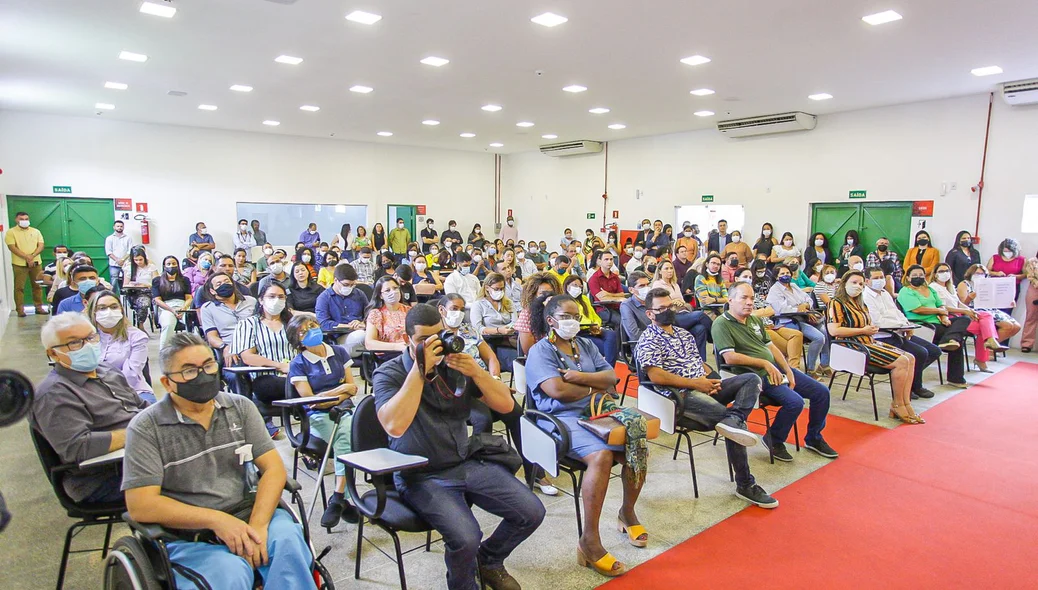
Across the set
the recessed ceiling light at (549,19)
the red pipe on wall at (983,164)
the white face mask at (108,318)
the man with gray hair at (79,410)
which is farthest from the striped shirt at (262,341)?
the red pipe on wall at (983,164)

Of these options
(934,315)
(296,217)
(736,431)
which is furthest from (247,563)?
(296,217)

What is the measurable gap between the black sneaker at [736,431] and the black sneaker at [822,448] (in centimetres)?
100

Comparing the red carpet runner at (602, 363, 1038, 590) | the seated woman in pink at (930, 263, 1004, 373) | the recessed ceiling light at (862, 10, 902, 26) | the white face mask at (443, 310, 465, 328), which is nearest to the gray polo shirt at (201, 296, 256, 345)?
the white face mask at (443, 310, 465, 328)

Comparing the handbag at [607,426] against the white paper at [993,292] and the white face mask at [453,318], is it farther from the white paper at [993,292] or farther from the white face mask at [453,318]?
the white paper at [993,292]

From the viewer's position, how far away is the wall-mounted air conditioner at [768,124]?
10984 millimetres

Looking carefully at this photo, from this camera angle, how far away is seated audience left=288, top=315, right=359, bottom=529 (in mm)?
3232

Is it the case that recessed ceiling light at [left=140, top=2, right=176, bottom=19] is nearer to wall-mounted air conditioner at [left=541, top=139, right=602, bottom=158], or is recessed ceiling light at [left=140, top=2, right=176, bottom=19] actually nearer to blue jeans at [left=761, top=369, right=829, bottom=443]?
blue jeans at [left=761, top=369, right=829, bottom=443]

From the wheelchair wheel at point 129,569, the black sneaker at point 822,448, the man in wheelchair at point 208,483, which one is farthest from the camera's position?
the black sneaker at point 822,448

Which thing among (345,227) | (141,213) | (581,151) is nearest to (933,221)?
(581,151)

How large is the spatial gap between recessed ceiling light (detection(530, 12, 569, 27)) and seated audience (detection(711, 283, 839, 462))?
3.27 m

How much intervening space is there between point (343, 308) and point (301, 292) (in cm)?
96

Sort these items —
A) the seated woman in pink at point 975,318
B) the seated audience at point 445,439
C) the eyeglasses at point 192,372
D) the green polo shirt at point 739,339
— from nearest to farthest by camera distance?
the eyeglasses at point 192,372
the seated audience at point 445,439
the green polo shirt at point 739,339
the seated woman in pink at point 975,318

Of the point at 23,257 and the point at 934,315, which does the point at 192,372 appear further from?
the point at 23,257

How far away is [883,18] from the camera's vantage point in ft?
19.2
